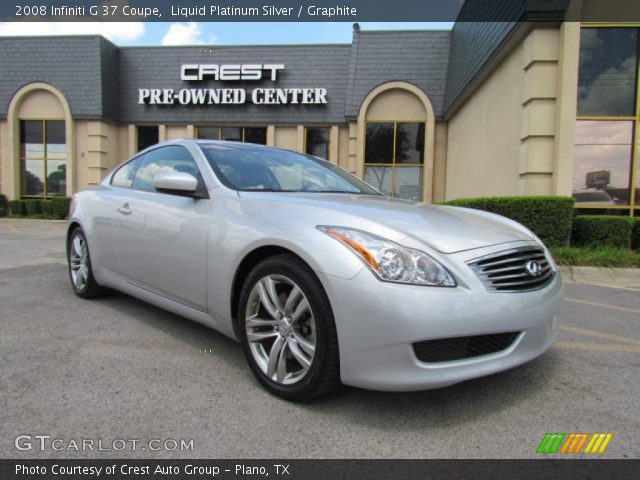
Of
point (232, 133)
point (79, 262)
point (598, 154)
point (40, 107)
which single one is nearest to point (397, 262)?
point (79, 262)

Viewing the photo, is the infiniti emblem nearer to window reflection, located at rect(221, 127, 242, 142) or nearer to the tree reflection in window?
the tree reflection in window

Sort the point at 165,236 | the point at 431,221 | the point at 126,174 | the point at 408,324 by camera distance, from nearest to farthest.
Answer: the point at 408,324 → the point at 431,221 → the point at 165,236 → the point at 126,174

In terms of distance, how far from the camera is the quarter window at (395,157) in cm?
1455

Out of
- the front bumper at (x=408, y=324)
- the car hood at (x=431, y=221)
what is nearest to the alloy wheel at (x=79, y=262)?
the car hood at (x=431, y=221)

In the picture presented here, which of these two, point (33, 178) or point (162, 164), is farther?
point (33, 178)

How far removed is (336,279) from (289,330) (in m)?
0.44

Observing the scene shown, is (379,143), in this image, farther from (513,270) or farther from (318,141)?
(513,270)

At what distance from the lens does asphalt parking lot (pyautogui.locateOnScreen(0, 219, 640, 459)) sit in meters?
1.89

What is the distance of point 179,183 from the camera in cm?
276

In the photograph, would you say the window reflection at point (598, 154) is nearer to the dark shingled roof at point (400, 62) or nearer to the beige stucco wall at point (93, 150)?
the dark shingled roof at point (400, 62)

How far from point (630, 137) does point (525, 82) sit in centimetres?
238

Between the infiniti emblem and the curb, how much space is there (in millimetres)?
4182
